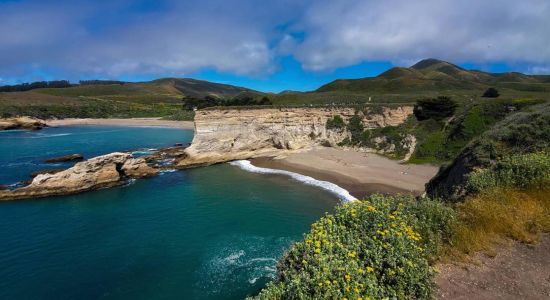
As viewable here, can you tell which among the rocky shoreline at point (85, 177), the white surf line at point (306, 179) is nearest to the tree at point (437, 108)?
the white surf line at point (306, 179)

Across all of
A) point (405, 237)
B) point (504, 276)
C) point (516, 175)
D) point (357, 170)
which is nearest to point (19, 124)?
point (357, 170)

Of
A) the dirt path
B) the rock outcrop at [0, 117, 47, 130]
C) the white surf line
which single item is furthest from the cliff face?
the rock outcrop at [0, 117, 47, 130]

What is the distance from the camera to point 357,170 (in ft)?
101

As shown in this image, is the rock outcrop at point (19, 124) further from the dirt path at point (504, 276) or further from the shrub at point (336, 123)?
the dirt path at point (504, 276)

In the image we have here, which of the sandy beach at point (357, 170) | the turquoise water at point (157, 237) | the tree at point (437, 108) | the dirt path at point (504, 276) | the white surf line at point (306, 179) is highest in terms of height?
the tree at point (437, 108)

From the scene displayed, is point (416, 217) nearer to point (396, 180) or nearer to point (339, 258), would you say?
point (339, 258)

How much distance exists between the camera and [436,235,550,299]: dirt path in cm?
586

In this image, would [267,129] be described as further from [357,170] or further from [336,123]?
[357,170]

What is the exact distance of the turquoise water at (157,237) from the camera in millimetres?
13578

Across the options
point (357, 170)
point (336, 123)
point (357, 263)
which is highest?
point (336, 123)

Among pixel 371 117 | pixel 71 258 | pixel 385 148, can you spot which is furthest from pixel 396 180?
pixel 71 258

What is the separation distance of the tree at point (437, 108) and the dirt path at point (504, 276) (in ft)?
114

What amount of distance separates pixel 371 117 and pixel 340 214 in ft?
119

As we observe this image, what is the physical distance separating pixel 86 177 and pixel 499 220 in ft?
95.2
